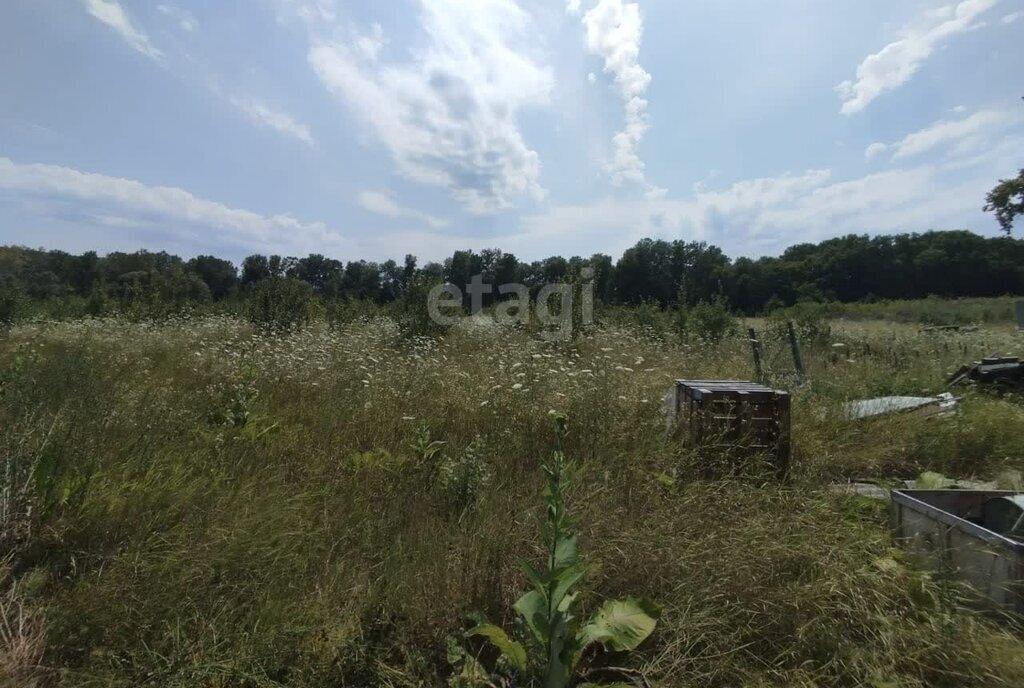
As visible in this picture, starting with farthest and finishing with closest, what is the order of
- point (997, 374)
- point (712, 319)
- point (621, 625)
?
point (712, 319)
point (997, 374)
point (621, 625)

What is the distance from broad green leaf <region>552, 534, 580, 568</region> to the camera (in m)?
1.70

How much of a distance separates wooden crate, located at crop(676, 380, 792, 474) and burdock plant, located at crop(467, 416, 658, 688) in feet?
5.38

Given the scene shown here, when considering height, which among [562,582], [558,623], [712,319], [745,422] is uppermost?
[712,319]

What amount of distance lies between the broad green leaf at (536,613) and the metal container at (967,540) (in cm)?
179

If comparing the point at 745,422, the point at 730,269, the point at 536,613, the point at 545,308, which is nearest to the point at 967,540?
the point at 745,422

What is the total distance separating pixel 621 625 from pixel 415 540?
1083 mm

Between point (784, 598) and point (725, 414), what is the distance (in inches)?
55.8

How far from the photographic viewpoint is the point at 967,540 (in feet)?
7.25

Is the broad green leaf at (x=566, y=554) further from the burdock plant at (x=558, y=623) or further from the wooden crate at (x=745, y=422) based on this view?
the wooden crate at (x=745, y=422)

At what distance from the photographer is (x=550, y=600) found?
1646mm

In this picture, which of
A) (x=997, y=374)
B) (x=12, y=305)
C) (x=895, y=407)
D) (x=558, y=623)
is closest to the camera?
(x=558, y=623)

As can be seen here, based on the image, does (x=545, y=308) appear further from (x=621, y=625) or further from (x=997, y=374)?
(x=621, y=625)

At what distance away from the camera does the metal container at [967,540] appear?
2.00 m

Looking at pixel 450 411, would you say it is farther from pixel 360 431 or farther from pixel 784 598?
pixel 784 598
